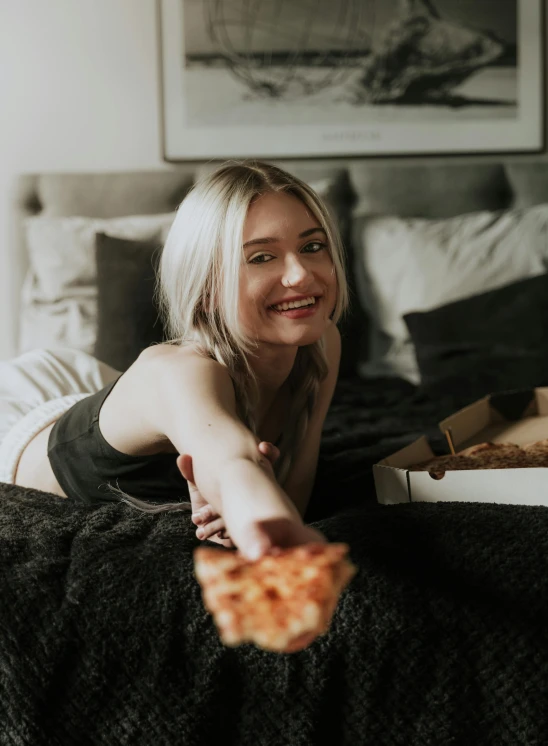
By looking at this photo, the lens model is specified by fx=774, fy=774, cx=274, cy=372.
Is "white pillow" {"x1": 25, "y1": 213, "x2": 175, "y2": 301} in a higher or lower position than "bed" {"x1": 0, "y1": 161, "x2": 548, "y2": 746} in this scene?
higher

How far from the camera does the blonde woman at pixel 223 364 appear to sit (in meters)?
0.91

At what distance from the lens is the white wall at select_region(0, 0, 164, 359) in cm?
289

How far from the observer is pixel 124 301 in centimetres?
237

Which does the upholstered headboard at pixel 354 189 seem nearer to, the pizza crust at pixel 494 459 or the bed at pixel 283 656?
the pizza crust at pixel 494 459

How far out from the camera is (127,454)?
1219mm

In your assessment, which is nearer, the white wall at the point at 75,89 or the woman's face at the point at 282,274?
the woman's face at the point at 282,274

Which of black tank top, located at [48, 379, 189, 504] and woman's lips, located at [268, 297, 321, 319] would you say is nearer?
woman's lips, located at [268, 297, 321, 319]

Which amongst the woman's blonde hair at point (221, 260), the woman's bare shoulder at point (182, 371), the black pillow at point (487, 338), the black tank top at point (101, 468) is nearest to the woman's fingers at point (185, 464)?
the woman's bare shoulder at point (182, 371)

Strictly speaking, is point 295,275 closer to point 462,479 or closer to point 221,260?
point 221,260

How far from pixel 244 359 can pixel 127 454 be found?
0.26m

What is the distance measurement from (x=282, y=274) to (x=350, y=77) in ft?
6.80

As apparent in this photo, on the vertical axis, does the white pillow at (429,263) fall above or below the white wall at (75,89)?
below

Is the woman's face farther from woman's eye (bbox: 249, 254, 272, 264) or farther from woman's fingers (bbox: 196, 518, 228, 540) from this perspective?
→ woman's fingers (bbox: 196, 518, 228, 540)

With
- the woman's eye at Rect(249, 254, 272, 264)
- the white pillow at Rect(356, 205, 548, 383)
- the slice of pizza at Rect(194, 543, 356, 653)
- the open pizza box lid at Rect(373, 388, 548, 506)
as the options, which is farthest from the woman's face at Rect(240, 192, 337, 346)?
the white pillow at Rect(356, 205, 548, 383)
